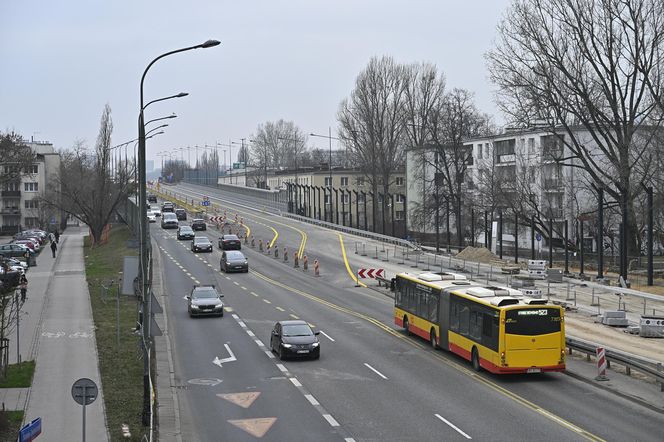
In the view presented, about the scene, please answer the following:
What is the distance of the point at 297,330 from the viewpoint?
27672 millimetres

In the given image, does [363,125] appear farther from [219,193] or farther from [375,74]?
[219,193]

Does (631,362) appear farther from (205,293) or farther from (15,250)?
(15,250)

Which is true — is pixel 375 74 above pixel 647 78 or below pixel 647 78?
above

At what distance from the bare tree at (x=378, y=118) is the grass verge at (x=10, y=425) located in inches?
3334

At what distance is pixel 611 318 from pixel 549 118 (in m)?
23.5

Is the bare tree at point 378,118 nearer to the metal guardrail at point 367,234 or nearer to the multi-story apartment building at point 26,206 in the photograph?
the metal guardrail at point 367,234

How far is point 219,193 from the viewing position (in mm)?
164375

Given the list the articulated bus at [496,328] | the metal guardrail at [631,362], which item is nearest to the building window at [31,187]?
the articulated bus at [496,328]

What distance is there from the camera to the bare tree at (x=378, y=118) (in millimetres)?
104062

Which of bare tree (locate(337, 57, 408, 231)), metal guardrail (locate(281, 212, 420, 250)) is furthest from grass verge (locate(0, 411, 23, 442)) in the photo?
bare tree (locate(337, 57, 408, 231))

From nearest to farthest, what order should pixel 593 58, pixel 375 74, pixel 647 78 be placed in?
pixel 647 78, pixel 593 58, pixel 375 74

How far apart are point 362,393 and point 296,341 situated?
5.24 m

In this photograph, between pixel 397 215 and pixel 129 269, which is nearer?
pixel 129 269

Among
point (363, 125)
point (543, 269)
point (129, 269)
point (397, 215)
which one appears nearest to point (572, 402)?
point (129, 269)
